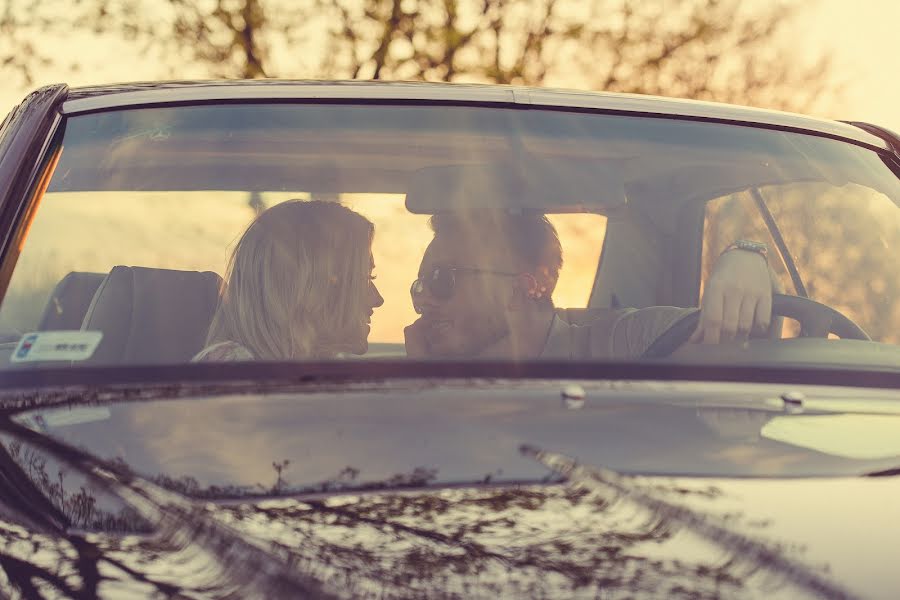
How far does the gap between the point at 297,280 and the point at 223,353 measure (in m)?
0.26

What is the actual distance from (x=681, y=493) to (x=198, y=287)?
118 cm

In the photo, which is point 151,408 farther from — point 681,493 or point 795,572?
point 795,572

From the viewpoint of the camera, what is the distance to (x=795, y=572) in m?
1.31

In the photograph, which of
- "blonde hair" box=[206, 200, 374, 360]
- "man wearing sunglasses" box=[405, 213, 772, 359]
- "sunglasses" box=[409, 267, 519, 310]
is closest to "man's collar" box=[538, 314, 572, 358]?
"man wearing sunglasses" box=[405, 213, 772, 359]

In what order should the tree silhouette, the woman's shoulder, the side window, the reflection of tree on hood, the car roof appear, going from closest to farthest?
the reflection of tree on hood → the woman's shoulder → the car roof → the side window → the tree silhouette

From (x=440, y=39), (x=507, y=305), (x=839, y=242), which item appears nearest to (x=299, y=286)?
(x=507, y=305)

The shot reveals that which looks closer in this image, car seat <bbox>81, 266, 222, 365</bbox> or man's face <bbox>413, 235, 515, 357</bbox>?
car seat <bbox>81, 266, 222, 365</bbox>

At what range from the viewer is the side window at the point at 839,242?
9.00 feet

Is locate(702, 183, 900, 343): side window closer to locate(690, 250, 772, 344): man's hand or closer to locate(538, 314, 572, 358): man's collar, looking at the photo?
locate(690, 250, 772, 344): man's hand

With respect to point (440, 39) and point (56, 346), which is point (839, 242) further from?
point (440, 39)

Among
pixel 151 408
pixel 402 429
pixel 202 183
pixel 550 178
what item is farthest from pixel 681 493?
pixel 202 183

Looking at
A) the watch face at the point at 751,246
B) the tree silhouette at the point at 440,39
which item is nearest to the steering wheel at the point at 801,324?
the watch face at the point at 751,246

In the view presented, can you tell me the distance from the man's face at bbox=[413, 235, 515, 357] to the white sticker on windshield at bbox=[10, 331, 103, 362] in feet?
1.87

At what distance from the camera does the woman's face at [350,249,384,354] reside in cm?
232
